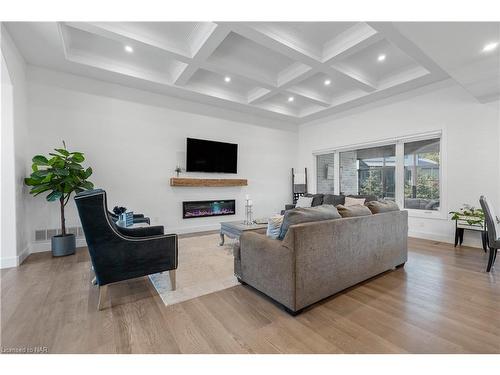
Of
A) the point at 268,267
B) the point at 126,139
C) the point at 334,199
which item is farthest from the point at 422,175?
the point at 126,139

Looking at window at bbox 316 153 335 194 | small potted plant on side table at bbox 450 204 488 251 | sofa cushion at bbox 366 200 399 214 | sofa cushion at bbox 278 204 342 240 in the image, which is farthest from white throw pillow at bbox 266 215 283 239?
window at bbox 316 153 335 194

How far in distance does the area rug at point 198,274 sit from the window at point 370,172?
386cm

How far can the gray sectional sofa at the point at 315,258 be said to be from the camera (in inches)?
73.6

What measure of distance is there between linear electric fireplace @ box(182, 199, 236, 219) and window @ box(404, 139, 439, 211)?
4.05 m

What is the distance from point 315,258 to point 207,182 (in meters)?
3.88

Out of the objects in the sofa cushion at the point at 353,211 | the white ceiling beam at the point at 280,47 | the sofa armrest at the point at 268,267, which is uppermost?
the white ceiling beam at the point at 280,47

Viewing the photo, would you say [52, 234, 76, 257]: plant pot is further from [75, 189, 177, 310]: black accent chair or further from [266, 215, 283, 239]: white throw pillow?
[266, 215, 283, 239]: white throw pillow

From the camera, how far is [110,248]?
2.03 metres

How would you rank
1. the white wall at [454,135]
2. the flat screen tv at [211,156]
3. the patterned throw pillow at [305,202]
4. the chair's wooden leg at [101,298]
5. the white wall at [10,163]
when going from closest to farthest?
the chair's wooden leg at [101,298] → the white wall at [10,163] → the white wall at [454,135] → the flat screen tv at [211,156] → the patterned throw pillow at [305,202]

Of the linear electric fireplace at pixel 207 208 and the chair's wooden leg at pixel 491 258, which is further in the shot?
the linear electric fireplace at pixel 207 208

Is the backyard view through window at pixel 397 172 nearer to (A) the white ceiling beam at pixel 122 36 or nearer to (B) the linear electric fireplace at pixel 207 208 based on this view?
(B) the linear electric fireplace at pixel 207 208

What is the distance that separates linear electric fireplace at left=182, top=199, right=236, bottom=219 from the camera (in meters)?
5.25

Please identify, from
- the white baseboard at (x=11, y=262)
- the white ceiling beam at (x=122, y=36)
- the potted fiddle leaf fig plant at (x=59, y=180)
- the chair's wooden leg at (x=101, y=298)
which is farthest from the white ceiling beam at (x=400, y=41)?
the white baseboard at (x=11, y=262)
